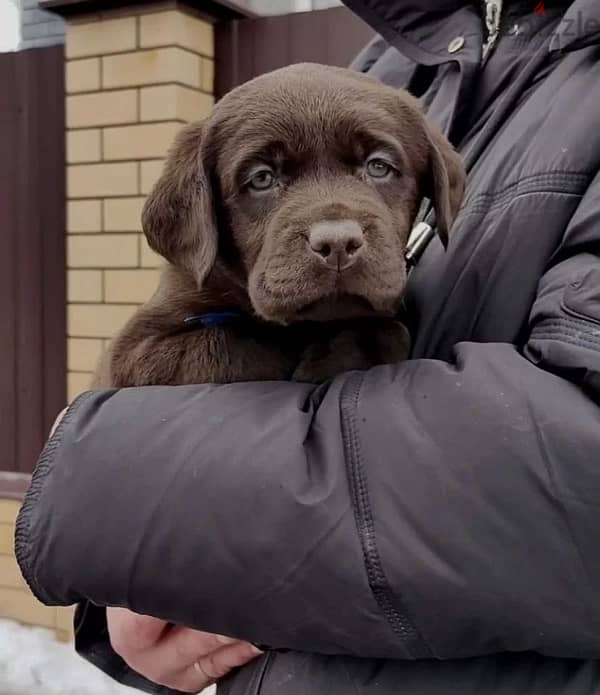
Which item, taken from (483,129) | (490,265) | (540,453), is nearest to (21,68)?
(483,129)

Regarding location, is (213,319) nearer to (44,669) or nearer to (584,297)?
(584,297)

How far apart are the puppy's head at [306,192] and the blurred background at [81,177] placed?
2.09 meters

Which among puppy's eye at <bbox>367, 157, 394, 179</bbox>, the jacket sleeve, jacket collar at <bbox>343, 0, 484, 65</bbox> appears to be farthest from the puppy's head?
the jacket sleeve

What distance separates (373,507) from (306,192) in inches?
26.1

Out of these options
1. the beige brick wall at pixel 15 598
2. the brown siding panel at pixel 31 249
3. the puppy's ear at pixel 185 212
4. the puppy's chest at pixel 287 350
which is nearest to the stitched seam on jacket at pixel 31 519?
the puppy's chest at pixel 287 350

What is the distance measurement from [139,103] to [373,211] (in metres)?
2.55

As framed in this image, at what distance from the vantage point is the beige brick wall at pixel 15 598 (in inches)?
172

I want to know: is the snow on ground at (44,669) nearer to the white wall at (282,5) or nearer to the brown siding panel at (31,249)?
the brown siding panel at (31,249)

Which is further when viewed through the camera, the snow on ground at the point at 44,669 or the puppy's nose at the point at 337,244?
the snow on ground at the point at 44,669

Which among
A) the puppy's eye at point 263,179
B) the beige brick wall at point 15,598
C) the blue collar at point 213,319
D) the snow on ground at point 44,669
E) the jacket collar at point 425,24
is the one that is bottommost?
the snow on ground at point 44,669

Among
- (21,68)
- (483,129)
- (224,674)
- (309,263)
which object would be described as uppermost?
(21,68)

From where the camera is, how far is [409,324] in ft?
5.47

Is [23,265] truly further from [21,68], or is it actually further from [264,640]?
[264,640]

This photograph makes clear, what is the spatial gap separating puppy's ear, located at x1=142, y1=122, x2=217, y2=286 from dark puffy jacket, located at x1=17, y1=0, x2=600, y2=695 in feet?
1.48
